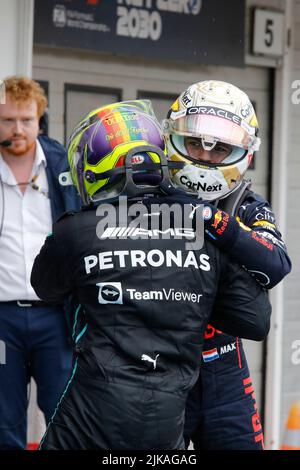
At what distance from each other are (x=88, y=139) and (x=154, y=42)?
2.98m

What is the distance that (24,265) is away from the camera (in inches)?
164

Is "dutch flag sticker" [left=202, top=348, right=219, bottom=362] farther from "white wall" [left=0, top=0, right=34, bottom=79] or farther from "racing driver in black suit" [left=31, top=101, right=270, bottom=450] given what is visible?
"white wall" [left=0, top=0, right=34, bottom=79]

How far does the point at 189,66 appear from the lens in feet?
19.0

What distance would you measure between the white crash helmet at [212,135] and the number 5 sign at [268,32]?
2957mm

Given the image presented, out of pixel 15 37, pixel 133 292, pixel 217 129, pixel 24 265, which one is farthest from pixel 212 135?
pixel 15 37

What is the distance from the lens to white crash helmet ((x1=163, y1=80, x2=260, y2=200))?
9.61 feet

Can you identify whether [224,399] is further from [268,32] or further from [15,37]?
[268,32]

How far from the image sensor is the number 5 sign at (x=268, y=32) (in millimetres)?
5871

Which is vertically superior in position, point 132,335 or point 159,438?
point 132,335

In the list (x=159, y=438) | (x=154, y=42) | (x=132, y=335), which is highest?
(x=154, y=42)

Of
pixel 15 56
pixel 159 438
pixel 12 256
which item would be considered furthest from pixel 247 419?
pixel 15 56

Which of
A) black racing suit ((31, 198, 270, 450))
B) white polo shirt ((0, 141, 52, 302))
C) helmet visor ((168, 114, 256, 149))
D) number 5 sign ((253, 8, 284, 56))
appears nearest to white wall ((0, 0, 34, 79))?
white polo shirt ((0, 141, 52, 302))

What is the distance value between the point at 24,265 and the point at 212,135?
153cm
